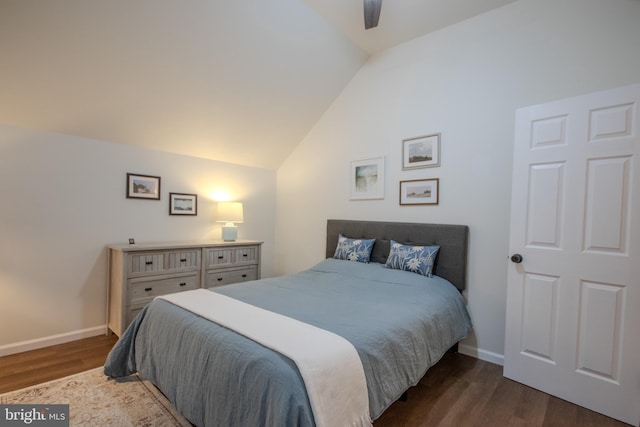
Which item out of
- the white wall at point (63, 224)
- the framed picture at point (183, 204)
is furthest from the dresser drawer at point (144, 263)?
the framed picture at point (183, 204)

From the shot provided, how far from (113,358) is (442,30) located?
149 inches

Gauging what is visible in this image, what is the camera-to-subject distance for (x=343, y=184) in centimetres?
353

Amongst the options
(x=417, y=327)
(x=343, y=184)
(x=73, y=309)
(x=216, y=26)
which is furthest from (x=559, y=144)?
(x=73, y=309)

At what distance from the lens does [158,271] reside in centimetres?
279

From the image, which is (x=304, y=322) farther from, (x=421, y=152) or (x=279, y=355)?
(x=421, y=152)

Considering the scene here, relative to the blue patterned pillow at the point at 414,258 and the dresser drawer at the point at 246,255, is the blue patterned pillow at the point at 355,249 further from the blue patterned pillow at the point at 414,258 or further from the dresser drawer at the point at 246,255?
the dresser drawer at the point at 246,255

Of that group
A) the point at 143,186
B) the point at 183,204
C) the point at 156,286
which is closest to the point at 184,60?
the point at 143,186

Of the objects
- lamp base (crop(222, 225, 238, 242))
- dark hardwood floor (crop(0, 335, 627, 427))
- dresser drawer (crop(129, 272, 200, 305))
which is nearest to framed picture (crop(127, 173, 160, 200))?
lamp base (crop(222, 225, 238, 242))

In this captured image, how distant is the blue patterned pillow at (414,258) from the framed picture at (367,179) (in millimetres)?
712

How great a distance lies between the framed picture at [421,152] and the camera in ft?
9.01

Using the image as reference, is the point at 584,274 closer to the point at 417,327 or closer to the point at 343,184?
the point at 417,327

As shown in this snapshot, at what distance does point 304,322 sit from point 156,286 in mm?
1949

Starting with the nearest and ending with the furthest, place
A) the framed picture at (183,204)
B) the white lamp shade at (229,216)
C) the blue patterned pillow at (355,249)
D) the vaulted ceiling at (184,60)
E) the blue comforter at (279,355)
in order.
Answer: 1. the blue comforter at (279,355)
2. the vaulted ceiling at (184,60)
3. the blue patterned pillow at (355,249)
4. the framed picture at (183,204)
5. the white lamp shade at (229,216)

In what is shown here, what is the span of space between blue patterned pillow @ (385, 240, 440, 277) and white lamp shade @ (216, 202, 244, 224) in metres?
1.90
